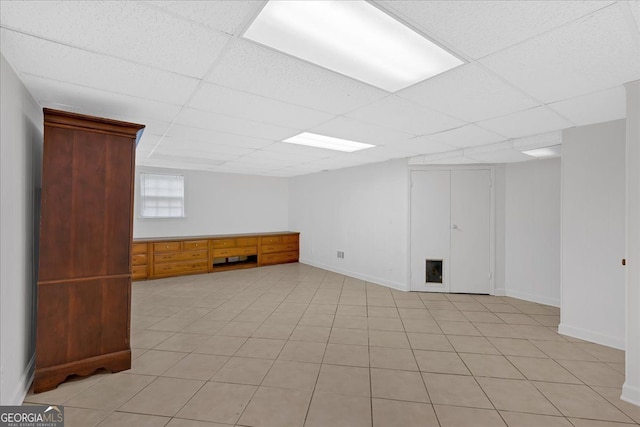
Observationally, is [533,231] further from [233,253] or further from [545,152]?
[233,253]

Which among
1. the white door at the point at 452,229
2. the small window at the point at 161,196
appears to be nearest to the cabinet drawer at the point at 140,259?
the small window at the point at 161,196

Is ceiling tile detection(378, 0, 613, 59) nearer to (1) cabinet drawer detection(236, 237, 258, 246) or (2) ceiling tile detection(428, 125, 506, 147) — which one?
(2) ceiling tile detection(428, 125, 506, 147)

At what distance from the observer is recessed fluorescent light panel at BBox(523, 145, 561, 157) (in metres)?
3.72

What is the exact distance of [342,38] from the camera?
1591mm

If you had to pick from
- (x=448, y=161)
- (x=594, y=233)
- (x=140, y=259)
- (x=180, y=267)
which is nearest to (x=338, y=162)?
(x=448, y=161)

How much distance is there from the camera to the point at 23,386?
2.10 metres

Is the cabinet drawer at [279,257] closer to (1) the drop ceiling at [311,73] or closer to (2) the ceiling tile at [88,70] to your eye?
(1) the drop ceiling at [311,73]

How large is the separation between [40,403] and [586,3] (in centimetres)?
419

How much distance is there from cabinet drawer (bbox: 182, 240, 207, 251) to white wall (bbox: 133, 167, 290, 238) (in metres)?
0.76

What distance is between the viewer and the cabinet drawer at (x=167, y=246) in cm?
585

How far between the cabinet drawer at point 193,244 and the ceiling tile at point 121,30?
199 inches

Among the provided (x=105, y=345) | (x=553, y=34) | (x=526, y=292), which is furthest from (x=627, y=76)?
(x=105, y=345)

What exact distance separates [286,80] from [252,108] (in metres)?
0.70

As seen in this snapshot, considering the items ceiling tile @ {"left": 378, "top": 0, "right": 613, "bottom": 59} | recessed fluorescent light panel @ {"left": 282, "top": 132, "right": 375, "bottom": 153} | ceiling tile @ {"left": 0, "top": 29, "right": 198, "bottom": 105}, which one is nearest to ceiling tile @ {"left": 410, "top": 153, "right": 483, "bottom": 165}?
recessed fluorescent light panel @ {"left": 282, "top": 132, "right": 375, "bottom": 153}
